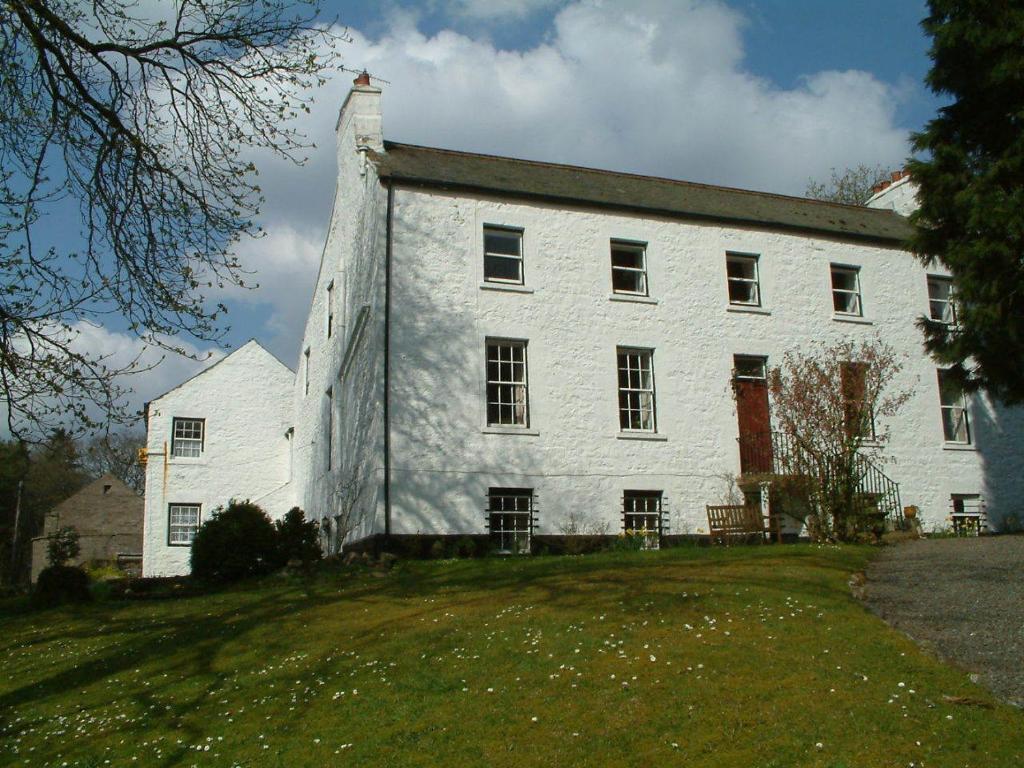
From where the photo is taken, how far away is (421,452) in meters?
20.7

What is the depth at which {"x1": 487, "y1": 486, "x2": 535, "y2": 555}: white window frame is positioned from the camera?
21.0 m

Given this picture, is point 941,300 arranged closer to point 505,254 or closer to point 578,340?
point 578,340

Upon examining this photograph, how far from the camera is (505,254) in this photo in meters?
22.8

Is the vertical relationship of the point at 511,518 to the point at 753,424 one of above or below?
below

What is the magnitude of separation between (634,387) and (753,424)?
3103 millimetres

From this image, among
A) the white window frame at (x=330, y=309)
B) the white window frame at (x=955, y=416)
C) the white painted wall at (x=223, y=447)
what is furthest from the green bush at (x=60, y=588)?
the white window frame at (x=955, y=416)

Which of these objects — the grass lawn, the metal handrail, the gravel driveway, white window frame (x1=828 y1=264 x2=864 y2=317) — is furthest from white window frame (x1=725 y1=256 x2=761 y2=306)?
the grass lawn

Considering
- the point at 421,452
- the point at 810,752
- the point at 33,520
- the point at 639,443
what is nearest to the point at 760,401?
the point at 639,443

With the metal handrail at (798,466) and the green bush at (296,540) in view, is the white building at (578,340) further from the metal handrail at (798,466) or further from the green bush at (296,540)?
the green bush at (296,540)

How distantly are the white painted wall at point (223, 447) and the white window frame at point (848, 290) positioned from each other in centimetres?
1861

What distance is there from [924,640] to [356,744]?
577 cm

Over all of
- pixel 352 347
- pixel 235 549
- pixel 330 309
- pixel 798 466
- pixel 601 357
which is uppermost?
pixel 330 309

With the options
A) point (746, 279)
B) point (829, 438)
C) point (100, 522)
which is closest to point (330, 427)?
point (746, 279)

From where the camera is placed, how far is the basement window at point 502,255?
2255 centimetres
